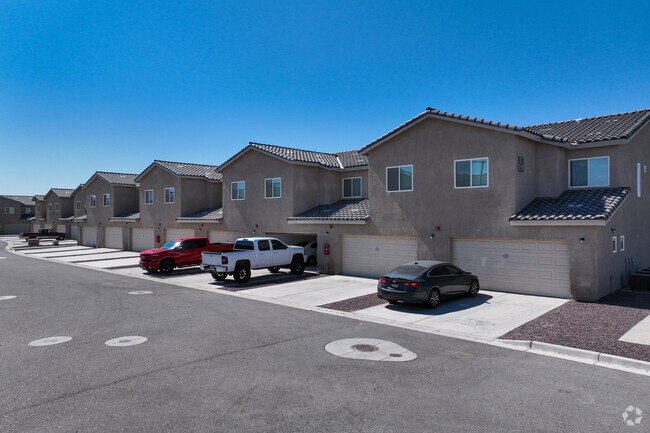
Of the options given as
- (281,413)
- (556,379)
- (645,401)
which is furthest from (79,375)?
(645,401)

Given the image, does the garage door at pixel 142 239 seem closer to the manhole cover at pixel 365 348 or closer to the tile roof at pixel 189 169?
the tile roof at pixel 189 169

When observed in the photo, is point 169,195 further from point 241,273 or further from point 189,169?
point 241,273

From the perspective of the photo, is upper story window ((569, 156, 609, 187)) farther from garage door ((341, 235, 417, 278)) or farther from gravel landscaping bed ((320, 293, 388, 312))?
gravel landscaping bed ((320, 293, 388, 312))

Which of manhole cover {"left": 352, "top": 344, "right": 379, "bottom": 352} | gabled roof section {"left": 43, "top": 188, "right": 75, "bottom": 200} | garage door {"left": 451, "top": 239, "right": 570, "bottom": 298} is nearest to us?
manhole cover {"left": 352, "top": 344, "right": 379, "bottom": 352}

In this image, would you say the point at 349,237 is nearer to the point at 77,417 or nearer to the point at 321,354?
the point at 321,354

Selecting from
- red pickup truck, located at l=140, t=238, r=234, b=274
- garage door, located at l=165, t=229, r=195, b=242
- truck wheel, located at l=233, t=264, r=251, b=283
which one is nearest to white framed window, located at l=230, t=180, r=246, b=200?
red pickup truck, located at l=140, t=238, r=234, b=274

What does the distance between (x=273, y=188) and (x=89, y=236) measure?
30376mm

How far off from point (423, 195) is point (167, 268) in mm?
13733

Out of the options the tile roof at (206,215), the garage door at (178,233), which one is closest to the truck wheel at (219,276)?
the tile roof at (206,215)

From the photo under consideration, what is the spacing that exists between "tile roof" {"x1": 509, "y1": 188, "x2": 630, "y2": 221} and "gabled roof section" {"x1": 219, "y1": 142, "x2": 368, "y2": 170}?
10.8m

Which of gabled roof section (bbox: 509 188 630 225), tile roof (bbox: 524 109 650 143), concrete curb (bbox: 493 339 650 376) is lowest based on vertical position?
concrete curb (bbox: 493 339 650 376)

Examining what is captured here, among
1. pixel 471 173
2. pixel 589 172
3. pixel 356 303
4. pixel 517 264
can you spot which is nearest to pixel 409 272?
pixel 356 303

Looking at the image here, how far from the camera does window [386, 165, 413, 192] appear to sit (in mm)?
19234

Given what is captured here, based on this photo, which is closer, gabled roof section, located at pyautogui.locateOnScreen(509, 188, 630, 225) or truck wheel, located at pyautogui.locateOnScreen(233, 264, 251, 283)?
gabled roof section, located at pyautogui.locateOnScreen(509, 188, 630, 225)
